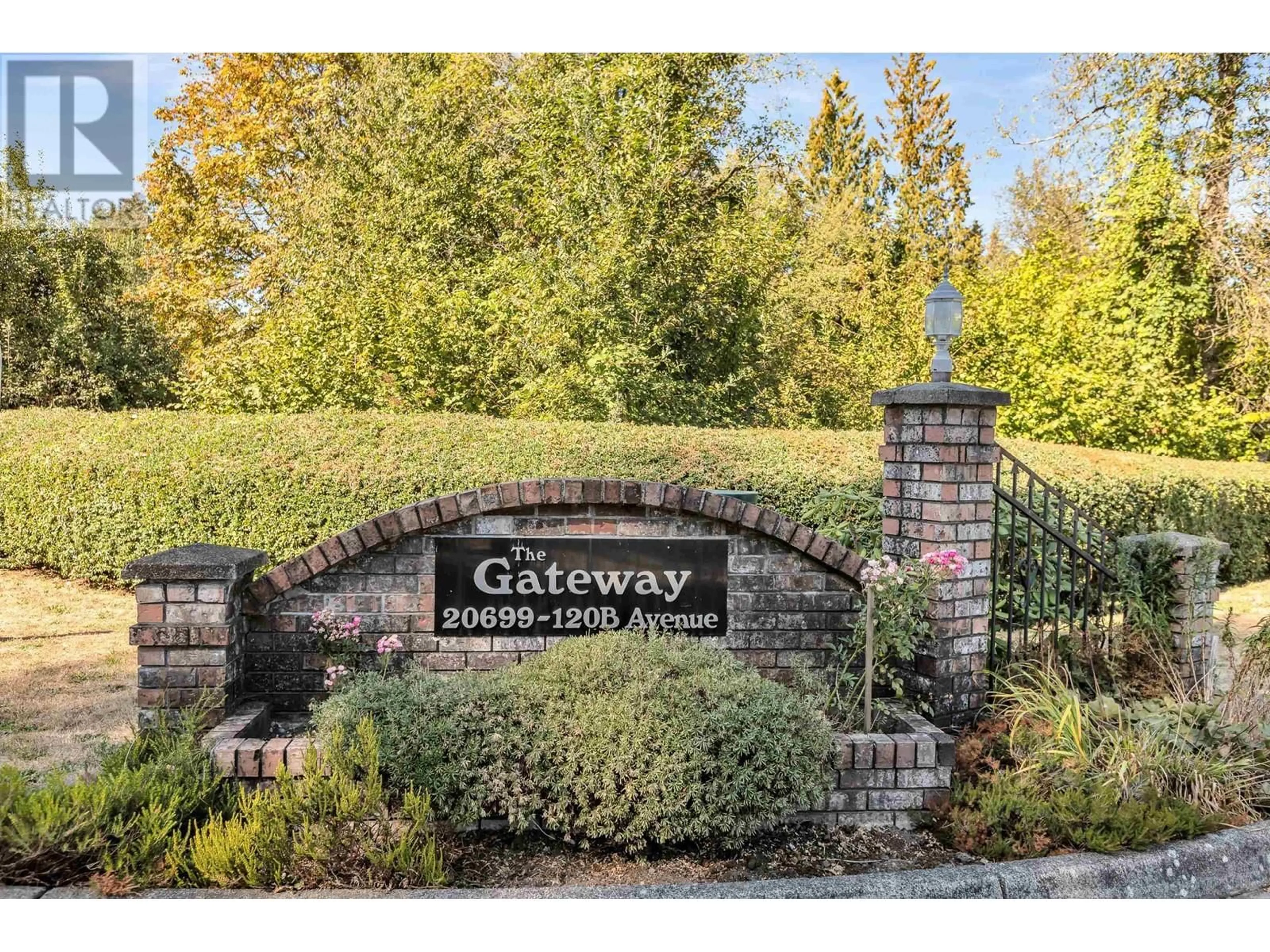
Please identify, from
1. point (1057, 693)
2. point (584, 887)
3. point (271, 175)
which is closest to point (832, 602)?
point (1057, 693)

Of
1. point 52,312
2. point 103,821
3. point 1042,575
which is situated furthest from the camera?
point 52,312

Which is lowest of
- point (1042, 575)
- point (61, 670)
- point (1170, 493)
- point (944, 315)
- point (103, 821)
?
point (61, 670)

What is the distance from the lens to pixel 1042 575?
4.47 metres

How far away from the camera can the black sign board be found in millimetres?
3881

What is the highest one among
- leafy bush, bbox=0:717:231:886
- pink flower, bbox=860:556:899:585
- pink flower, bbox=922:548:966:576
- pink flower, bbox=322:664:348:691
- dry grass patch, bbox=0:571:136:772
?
pink flower, bbox=922:548:966:576

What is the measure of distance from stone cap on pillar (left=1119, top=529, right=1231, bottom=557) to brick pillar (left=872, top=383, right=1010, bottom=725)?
4.74 feet

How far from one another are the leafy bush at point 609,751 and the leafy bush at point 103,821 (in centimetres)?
47

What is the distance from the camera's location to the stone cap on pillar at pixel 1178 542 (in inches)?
185

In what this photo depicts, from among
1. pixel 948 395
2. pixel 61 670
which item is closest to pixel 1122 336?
pixel 948 395

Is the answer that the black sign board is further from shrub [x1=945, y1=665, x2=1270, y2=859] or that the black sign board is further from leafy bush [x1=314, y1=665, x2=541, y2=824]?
shrub [x1=945, y1=665, x2=1270, y2=859]

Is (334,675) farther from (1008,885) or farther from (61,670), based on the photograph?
(61,670)

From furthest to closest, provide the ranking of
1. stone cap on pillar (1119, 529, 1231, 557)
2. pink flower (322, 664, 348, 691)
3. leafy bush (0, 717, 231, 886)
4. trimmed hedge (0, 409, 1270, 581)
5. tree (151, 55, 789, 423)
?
tree (151, 55, 789, 423) → trimmed hedge (0, 409, 1270, 581) → stone cap on pillar (1119, 529, 1231, 557) → pink flower (322, 664, 348, 691) → leafy bush (0, 717, 231, 886)

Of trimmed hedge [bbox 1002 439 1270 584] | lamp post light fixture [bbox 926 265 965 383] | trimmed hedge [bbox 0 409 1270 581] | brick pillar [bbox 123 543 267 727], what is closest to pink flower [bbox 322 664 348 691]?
brick pillar [bbox 123 543 267 727]

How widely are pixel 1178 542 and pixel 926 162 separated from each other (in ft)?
63.2
